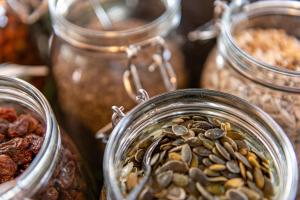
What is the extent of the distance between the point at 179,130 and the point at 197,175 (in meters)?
0.07

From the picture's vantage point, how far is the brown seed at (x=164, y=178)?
42 centimetres

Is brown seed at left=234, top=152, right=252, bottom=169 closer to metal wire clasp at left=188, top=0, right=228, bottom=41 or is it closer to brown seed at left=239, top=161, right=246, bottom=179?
brown seed at left=239, top=161, right=246, bottom=179

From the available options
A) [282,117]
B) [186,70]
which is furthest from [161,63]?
[282,117]


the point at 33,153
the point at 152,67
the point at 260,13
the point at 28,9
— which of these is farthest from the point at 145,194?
the point at 28,9

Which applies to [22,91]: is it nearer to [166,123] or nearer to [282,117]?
[166,123]

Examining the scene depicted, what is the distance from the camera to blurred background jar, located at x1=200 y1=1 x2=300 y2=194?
21.5 inches

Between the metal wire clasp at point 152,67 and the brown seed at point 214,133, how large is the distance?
197mm

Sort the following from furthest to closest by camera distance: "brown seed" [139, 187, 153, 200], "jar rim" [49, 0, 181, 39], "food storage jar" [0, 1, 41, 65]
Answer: "food storage jar" [0, 1, 41, 65] → "jar rim" [49, 0, 181, 39] → "brown seed" [139, 187, 153, 200]

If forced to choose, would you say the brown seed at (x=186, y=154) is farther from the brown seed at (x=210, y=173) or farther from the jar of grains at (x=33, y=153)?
the jar of grains at (x=33, y=153)

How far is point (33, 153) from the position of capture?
0.48m

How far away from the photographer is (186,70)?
78cm

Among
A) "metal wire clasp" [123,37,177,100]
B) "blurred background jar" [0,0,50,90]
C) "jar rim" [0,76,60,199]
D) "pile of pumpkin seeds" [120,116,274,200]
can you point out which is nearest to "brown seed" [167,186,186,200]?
"pile of pumpkin seeds" [120,116,274,200]

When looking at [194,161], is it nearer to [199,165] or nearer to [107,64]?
[199,165]

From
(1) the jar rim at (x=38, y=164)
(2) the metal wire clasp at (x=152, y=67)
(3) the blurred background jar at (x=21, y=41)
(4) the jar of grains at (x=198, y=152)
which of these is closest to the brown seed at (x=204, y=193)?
(4) the jar of grains at (x=198, y=152)
